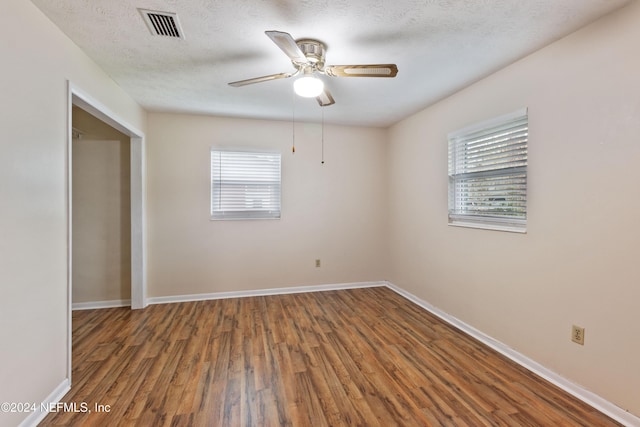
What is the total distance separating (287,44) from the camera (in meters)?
1.72

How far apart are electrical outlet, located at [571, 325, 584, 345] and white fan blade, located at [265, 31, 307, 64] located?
8.68ft

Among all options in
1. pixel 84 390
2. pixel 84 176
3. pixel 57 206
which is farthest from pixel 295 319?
pixel 84 176

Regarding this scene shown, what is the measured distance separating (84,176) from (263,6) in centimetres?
326

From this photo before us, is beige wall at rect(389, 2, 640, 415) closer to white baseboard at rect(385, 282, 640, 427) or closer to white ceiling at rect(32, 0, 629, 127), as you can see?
white baseboard at rect(385, 282, 640, 427)

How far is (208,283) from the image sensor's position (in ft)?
12.9

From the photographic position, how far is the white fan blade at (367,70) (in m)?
1.91

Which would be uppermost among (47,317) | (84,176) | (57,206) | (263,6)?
(263,6)

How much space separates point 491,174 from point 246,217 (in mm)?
2994

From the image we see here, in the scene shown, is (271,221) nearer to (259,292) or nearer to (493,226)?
(259,292)

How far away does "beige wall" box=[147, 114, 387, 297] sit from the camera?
379 cm

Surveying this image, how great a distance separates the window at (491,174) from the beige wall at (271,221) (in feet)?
5.13

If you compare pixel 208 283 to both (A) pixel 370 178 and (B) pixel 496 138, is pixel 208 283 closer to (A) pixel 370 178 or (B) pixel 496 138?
(A) pixel 370 178

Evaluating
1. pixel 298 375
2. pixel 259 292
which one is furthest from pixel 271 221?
pixel 298 375

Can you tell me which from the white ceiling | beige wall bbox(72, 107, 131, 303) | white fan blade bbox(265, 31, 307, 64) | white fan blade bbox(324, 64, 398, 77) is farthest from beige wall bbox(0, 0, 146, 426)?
white fan blade bbox(324, 64, 398, 77)
